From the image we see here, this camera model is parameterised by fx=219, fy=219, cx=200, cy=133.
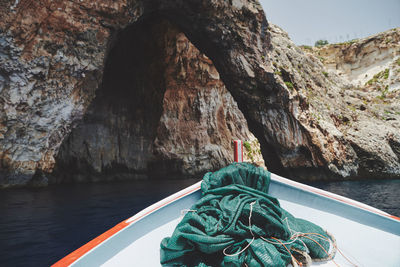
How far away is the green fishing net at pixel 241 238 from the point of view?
157 cm

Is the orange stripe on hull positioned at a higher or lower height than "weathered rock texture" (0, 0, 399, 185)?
lower

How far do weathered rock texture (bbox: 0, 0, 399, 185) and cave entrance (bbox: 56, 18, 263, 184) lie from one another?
13cm

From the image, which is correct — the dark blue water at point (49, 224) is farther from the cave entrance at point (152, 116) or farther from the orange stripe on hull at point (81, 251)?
the cave entrance at point (152, 116)

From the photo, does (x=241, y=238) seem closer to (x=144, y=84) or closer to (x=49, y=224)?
(x=49, y=224)

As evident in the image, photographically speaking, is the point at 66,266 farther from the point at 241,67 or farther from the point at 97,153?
the point at 97,153

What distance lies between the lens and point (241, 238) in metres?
1.67

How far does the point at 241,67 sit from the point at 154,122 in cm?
777

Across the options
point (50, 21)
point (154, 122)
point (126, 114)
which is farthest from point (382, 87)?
point (50, 21)

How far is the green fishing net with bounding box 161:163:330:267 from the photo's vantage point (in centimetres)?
157

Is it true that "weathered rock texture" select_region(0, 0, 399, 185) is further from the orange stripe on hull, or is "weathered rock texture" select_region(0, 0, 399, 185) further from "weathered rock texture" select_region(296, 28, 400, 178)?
the orange stripe on hull

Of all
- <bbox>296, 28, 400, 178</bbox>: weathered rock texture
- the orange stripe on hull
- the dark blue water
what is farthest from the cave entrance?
the orange stripe on hull

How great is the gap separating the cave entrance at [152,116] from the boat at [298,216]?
11842mm

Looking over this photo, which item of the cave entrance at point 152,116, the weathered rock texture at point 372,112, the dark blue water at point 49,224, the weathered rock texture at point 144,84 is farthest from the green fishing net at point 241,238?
the cave entrance at point 152,116

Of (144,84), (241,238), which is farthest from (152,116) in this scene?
(241,238)
